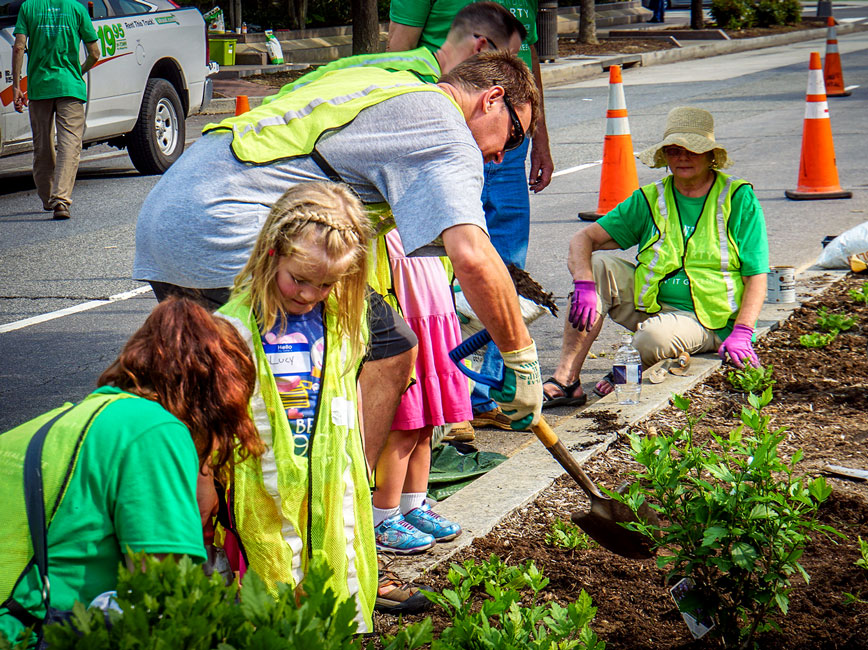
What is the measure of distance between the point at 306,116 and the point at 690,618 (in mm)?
1559

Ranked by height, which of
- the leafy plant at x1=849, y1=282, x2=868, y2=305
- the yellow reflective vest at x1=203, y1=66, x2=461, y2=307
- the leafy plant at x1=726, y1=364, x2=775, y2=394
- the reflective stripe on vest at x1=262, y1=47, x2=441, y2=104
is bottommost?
the leafy plant at x1=726, y1=364, x2=775, y2=394

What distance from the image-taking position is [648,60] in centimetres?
2267

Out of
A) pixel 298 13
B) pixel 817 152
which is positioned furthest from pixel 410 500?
pixel 298 13

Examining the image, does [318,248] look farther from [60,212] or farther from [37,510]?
[60,212]

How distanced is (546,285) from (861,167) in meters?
5.10

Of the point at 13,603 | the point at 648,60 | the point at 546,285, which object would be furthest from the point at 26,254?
the point at 648,60

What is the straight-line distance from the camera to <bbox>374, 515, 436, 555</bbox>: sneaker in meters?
3.12

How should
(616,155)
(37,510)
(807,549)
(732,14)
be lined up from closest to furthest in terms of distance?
(37,510) < (807,549) < (616,155) < (732,14)

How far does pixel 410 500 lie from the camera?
10.9 ft

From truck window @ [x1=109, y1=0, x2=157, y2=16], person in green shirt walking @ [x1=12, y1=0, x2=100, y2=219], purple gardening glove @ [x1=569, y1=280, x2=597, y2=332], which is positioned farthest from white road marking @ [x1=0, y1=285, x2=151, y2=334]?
truck window @ [x1=109, y1=0, x2=157, y2=16]

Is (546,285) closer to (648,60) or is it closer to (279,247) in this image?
(279,247)

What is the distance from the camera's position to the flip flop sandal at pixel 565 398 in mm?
4570

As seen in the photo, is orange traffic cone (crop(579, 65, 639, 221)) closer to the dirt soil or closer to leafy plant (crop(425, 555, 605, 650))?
the dirt soil

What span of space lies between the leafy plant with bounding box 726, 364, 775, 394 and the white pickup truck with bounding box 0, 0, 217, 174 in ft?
22.7
